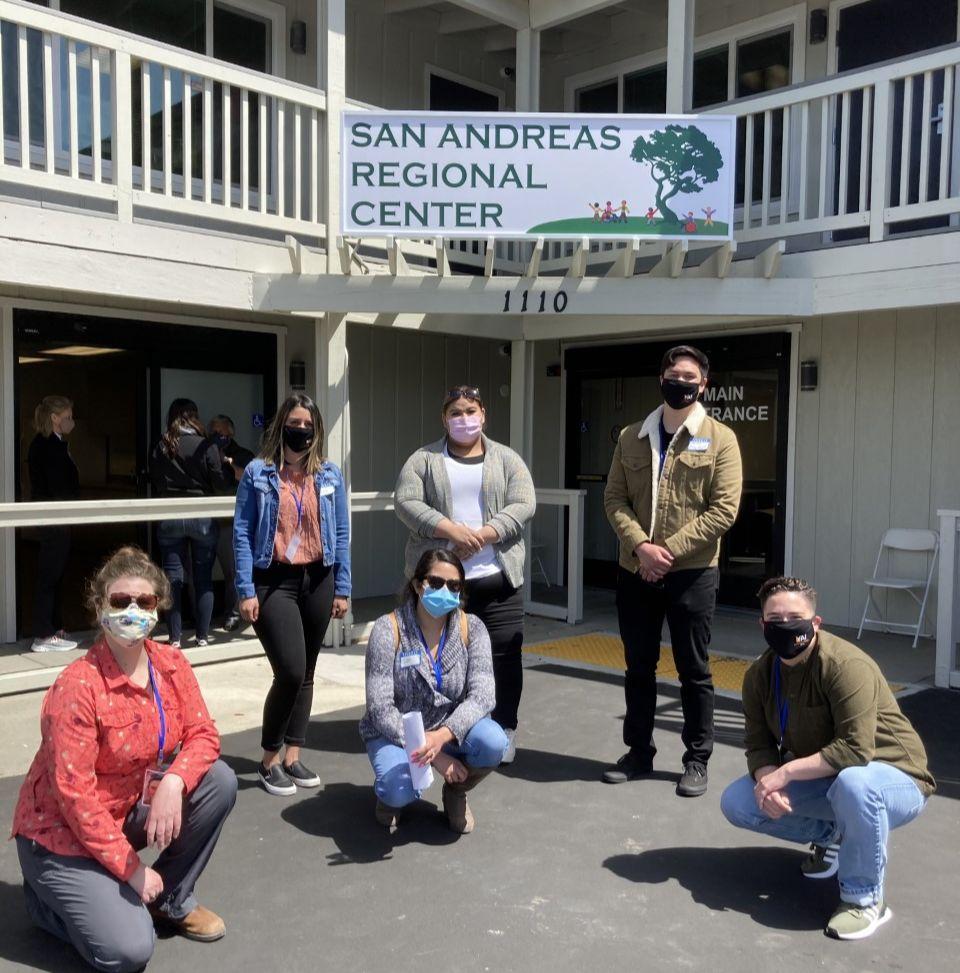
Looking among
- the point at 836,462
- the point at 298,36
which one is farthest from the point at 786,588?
the point at 298,36

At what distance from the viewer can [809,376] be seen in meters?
7.61

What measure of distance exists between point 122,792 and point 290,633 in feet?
4.18

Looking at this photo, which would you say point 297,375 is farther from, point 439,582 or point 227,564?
point 439,582

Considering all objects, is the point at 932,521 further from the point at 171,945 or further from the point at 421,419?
the point at 171,945

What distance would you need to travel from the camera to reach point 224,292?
21.2ft

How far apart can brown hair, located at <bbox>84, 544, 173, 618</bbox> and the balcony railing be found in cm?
355

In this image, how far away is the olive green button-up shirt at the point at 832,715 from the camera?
3.04 meters

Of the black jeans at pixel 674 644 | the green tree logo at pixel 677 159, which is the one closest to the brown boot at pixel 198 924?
the black jeans at pixel 674 644

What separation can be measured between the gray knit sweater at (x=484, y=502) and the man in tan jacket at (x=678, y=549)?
0.46 metres

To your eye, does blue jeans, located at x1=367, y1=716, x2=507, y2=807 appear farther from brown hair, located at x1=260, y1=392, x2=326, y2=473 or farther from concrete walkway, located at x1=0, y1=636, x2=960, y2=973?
brown hair, located at x1=260, y1=392, x2=326, y2=473

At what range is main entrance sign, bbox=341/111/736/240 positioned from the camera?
6375mm

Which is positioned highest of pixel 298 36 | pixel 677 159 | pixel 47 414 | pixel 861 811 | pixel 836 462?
pixel 298 36

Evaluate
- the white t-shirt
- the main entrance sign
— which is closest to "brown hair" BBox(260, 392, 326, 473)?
the white t-shirt

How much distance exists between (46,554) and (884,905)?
17.8ft
